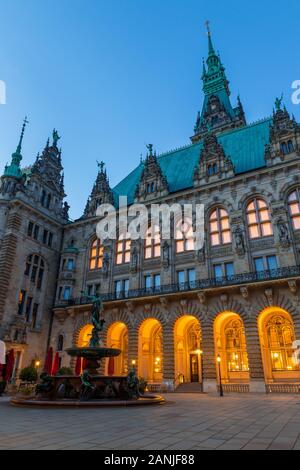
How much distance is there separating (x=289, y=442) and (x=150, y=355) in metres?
26.0

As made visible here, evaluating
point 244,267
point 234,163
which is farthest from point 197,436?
point 234,163

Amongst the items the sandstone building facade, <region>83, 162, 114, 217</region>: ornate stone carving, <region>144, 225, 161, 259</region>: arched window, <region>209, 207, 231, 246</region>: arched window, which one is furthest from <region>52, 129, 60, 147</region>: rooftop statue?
<region>209, 207, 231, 246</region>: arched window

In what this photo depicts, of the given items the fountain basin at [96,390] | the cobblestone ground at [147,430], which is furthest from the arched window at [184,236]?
the cobblestone ground at [147,430]

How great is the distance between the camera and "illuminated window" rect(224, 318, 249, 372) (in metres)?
28.5

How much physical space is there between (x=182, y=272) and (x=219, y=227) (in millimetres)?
5498

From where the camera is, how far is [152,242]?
34000 millimetres

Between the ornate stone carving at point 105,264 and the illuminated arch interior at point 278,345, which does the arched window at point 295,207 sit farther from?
the ornate stone carving at point 105,264

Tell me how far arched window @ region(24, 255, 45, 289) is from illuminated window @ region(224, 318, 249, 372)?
1979 centimetres

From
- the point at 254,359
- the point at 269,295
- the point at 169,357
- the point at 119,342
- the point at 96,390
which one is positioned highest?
the point at 269,295

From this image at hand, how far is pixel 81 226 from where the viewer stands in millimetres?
39406

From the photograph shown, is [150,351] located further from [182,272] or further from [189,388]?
[182,272]

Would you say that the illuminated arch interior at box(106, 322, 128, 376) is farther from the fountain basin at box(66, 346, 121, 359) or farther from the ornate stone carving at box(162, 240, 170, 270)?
the fountain basin at box(66, 346, 121, 359)

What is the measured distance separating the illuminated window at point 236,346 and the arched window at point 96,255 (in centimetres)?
1531

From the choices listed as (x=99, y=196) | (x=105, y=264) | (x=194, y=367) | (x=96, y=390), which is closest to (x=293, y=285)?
(x=194, y=367)
